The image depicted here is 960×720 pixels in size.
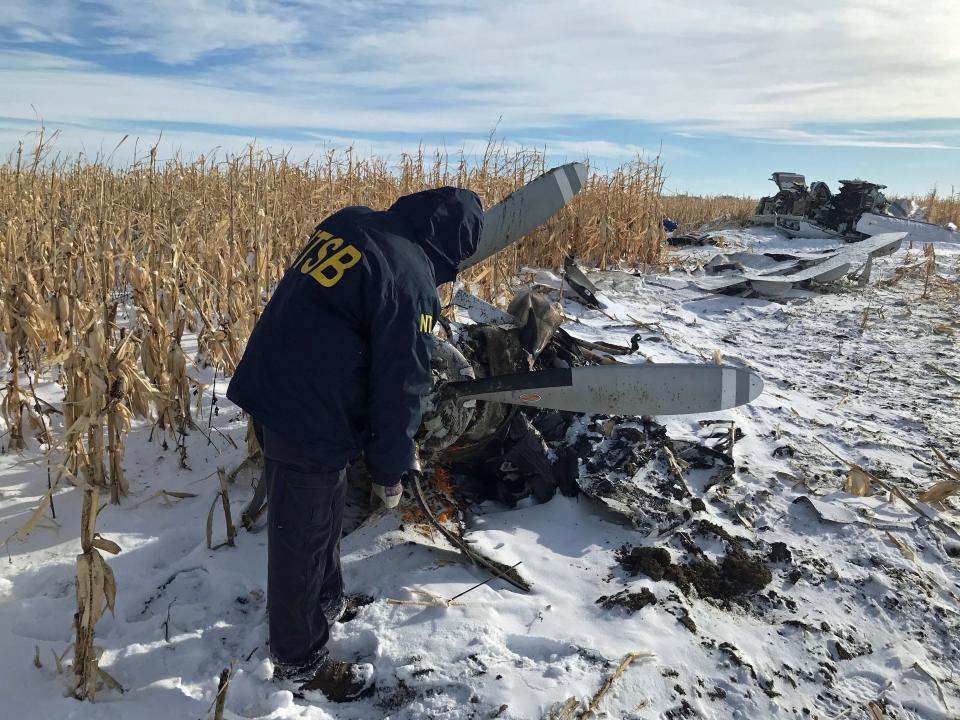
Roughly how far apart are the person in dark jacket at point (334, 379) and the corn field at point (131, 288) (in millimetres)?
577

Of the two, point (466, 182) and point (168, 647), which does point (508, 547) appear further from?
point (466, 182)

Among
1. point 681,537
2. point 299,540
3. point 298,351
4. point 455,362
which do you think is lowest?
point 681,537

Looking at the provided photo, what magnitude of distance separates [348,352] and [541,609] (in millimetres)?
1429

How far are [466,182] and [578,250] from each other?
221 centimetres

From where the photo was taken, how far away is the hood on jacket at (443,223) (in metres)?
Answer: 2.21

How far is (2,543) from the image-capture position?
9.23 ft

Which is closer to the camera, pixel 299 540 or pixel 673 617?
pixel 299 540

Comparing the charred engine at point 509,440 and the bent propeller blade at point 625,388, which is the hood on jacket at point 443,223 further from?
the charred engine at point 509,440

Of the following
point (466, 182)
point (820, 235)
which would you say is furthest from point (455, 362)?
point (820, 235)

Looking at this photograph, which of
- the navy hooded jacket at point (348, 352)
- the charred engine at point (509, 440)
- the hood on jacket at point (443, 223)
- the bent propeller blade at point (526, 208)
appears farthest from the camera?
the bent propeller blade at point (526, 208)

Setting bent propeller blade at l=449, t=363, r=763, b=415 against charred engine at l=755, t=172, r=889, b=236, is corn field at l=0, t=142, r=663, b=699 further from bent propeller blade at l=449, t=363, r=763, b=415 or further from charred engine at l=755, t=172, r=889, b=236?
charred engine at l=755, t=172, r=889, b=236

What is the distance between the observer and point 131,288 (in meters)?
5.77

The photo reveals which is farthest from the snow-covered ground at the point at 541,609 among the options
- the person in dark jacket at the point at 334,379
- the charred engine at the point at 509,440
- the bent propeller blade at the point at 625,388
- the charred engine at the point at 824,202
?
the charred engine at the point at 824,202

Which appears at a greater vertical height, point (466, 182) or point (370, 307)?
point (466, 182)
